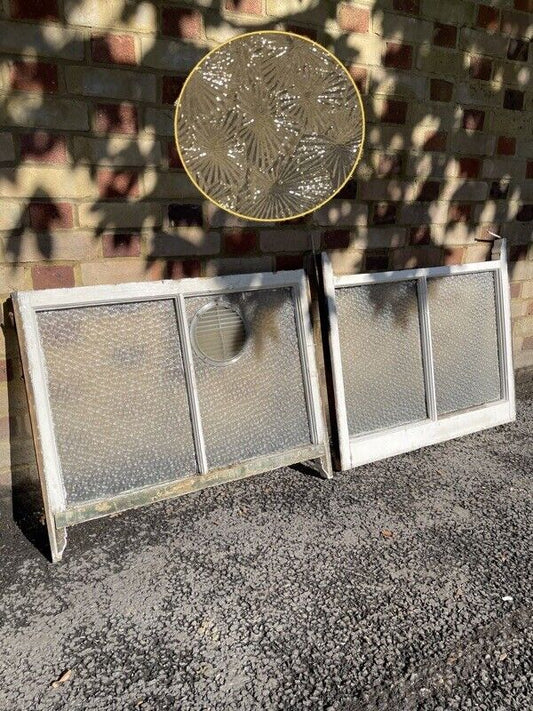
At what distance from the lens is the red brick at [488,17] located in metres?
3.17

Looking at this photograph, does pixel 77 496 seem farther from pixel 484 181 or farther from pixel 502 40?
pixel 502 40

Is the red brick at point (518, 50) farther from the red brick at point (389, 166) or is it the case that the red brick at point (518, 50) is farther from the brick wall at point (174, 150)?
the red brick at point (389, 166)

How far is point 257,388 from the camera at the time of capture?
2.73 m

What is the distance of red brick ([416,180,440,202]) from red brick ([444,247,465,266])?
0.37m

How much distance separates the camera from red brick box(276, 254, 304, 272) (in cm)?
299

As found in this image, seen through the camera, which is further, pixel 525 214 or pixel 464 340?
pixel 525 214

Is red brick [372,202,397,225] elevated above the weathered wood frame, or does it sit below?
above

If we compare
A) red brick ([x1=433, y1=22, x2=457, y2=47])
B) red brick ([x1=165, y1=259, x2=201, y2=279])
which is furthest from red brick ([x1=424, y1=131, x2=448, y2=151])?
red brick ([x1=165, y1=259, x2=201, y2=279])

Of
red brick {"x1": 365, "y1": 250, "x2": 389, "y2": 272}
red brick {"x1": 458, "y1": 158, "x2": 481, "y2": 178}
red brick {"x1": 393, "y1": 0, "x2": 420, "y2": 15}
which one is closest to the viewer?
red brick {"x1": 393, "y1": 0, "x2": 420, "y2": 15}

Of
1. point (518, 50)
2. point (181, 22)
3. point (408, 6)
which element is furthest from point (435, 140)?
point (181, 22)

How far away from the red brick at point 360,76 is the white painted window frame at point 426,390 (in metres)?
0.96

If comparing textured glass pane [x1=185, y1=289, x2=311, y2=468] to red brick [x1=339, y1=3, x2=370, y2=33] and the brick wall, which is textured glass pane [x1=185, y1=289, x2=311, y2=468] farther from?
red brick [x1=339, y1=3, x2=370, y2=33]

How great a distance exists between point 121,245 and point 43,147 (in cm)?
52

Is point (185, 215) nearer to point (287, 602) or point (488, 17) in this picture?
point (287, 602)
